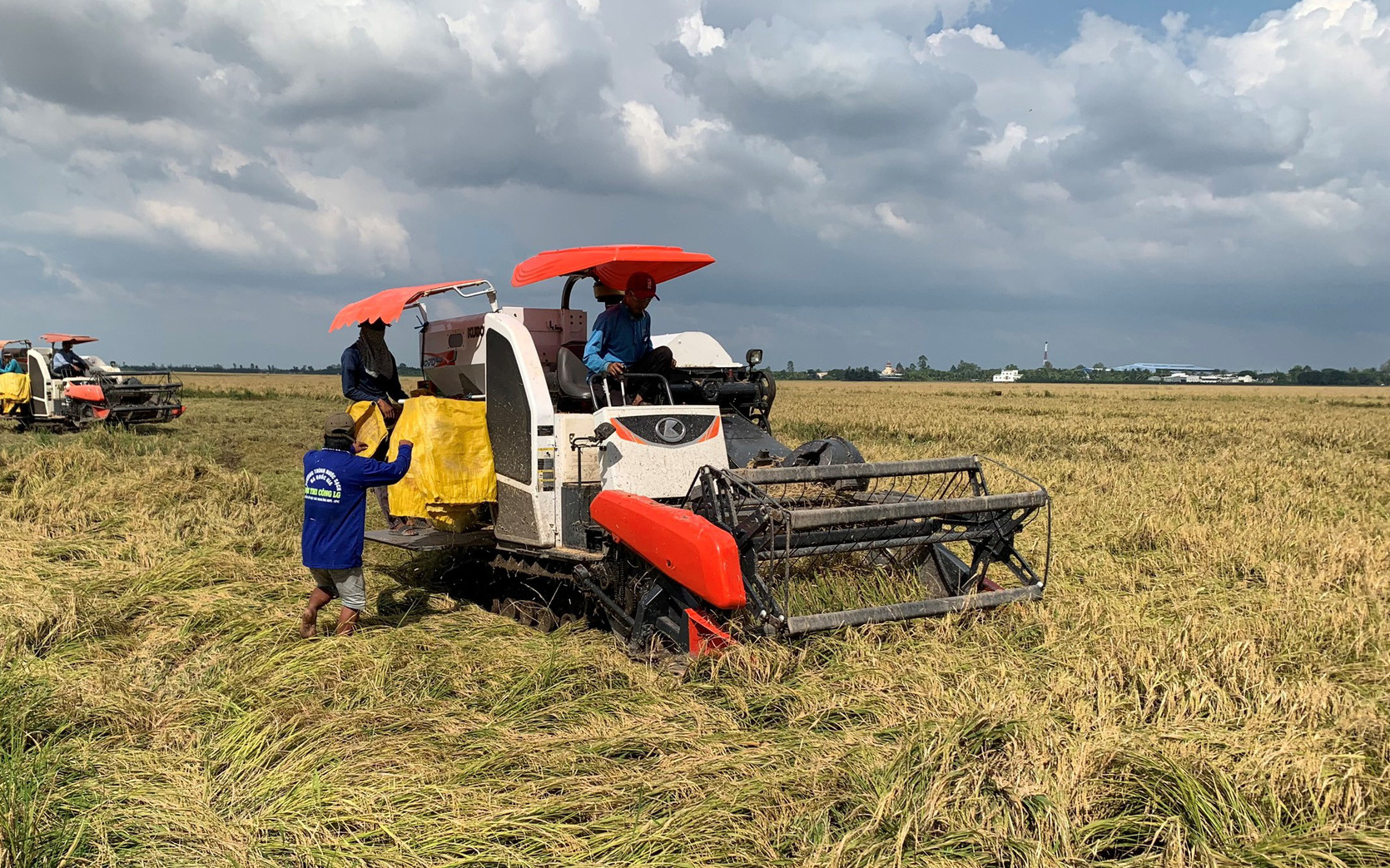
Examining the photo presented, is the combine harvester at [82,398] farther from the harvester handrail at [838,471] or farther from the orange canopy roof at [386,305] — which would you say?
the harvester handrail at [838,471]

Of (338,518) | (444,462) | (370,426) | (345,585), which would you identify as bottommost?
(345,585)

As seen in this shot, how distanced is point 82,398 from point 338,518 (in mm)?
16755

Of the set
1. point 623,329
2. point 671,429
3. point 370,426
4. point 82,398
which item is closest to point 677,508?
point 671,429

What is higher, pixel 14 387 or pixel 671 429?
pixel 14 387

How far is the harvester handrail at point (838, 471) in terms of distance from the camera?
4.58 metres

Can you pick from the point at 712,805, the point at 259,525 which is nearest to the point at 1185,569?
the point at 712,805

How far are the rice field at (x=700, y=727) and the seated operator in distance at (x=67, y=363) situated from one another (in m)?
14.5

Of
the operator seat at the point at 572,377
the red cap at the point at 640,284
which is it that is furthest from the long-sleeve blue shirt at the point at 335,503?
the red cap at the point at 640,284

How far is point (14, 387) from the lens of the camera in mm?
18734

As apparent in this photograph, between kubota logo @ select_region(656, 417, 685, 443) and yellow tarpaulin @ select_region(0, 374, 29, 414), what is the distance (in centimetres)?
1941

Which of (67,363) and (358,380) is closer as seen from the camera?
(358,380)

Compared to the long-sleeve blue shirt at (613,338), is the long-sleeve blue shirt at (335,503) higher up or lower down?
lower down

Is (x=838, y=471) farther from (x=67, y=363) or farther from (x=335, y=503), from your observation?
(x=67, y=363)

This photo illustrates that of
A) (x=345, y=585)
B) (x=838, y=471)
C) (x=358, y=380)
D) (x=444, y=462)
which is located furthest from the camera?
(x=358, y=380)
